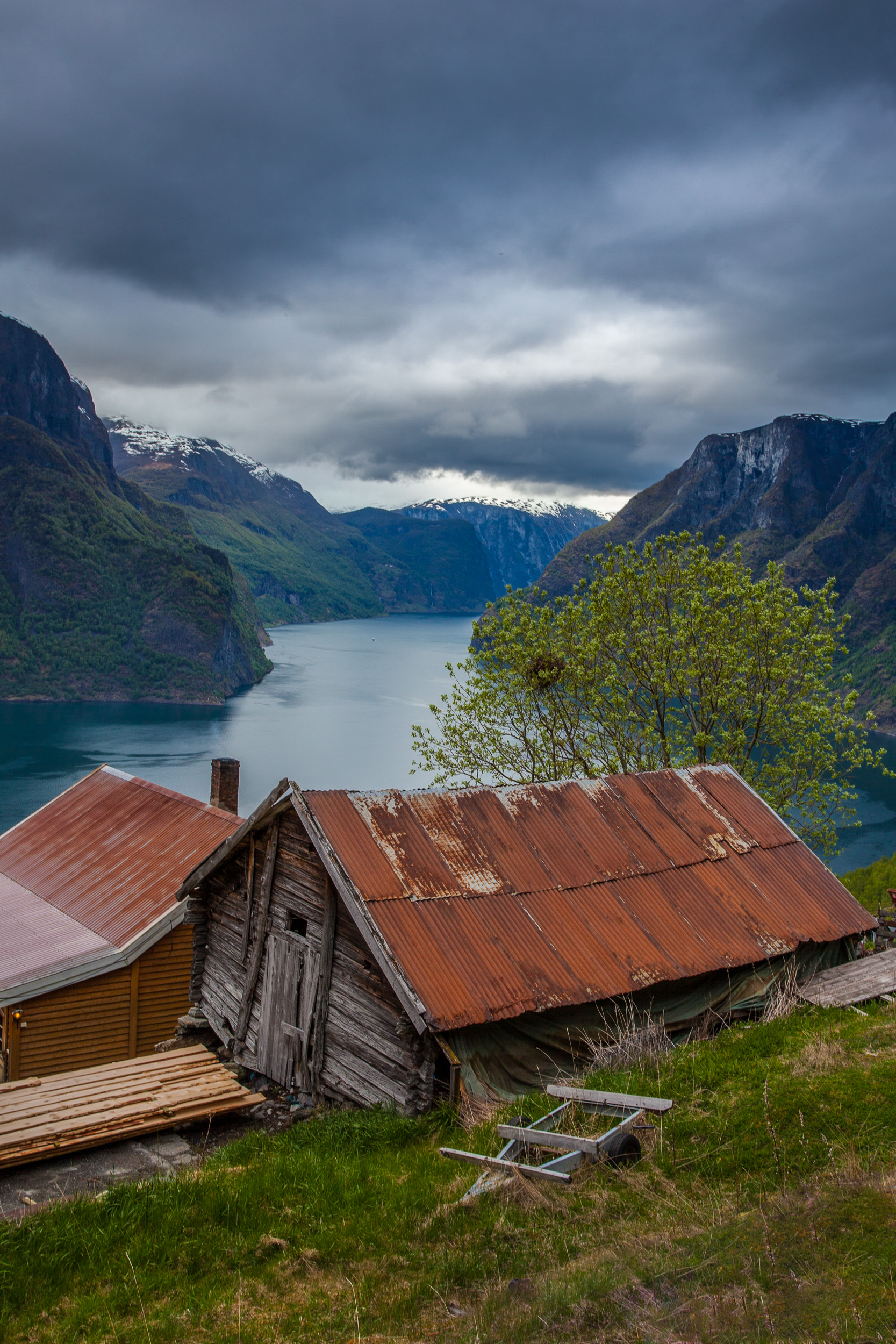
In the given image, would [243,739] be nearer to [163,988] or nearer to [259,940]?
[163,988]

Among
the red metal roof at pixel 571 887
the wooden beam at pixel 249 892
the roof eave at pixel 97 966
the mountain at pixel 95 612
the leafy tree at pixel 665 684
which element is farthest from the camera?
the mountain at pixel 95 612

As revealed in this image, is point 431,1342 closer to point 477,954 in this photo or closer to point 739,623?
point 477,954

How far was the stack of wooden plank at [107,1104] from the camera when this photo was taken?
31.3ft

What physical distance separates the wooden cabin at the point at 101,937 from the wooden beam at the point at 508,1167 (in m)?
11.9

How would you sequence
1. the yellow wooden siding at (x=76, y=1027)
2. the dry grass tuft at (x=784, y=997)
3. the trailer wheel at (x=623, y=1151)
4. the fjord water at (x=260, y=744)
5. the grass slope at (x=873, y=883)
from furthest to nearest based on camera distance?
the fjord water at (x=260, y=744)
the grass slope at (x=873, y=883)
the yellow wooden siding at (x=76, y=1027)
the dry grass tuft at (x=784, y=997)
the trailer wheel at (x=623, y=1151)

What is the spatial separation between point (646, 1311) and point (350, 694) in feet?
423

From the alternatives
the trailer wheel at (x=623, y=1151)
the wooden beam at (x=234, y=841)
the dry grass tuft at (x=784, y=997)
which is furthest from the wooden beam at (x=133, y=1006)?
the trailer wheel at (x=623, y=1151)

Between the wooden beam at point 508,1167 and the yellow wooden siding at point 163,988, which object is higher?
the wooden beam at point 508,1167

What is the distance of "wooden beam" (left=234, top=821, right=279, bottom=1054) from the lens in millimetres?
13508

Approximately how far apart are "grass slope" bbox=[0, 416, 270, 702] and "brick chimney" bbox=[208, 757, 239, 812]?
11931cm

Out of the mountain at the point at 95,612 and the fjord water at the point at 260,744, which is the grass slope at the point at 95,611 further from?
the fjord water at the point at 260,744

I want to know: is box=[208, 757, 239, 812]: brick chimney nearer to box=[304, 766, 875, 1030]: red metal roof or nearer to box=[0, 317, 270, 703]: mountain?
box=[304, 766, 875, 1030]: red metal roof

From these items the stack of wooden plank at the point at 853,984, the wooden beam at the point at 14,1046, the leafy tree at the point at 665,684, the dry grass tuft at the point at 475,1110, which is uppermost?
the leafy tree at the point at 665,684

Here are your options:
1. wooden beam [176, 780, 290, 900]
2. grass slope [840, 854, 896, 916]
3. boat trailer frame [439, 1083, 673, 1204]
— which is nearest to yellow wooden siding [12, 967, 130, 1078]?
wooden beam [176, 780, 290, 900]
